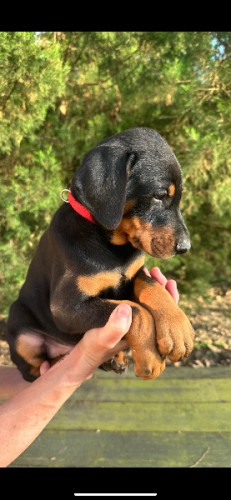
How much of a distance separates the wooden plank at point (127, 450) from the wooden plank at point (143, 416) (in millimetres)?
69

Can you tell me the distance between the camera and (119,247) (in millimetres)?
2447

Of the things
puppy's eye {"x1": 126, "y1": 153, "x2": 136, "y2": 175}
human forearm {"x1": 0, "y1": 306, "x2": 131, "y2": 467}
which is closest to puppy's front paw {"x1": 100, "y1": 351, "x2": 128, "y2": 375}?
human forearm {"x1": 0, "y1": 306, "x2": 131, "y2": 467}

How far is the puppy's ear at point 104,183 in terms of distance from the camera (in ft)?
7.23

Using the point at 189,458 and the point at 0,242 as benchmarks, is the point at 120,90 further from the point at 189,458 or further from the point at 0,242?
the point at 189,458

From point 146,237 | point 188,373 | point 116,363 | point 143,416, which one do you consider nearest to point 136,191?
point 146,237

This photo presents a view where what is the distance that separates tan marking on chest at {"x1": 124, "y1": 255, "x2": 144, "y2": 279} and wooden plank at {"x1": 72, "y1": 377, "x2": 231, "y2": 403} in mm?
1925

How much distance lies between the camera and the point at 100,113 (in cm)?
530

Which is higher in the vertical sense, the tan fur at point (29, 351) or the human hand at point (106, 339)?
the human hand at point (106, 339)

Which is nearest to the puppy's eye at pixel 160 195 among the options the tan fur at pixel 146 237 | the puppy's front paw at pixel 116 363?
the tan fur at pixel 146 237

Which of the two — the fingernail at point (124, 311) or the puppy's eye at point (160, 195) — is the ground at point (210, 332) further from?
the fingernail at point (124, 311)

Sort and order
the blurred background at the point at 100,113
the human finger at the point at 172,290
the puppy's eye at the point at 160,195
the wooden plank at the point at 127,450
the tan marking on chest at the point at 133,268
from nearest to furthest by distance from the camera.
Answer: the puppy's eye at the point at 160,195 < the tan marking on chest at the point at 133,268 < the human finger at the point at 172,290 < the wooden plank at the point at 127,450 < the blurred background at the point at 100,113

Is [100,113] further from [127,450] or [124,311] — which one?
[124,311]

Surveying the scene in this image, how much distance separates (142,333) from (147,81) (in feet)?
11.7

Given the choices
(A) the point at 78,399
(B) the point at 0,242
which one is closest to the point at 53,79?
(B) the point at 0,242
